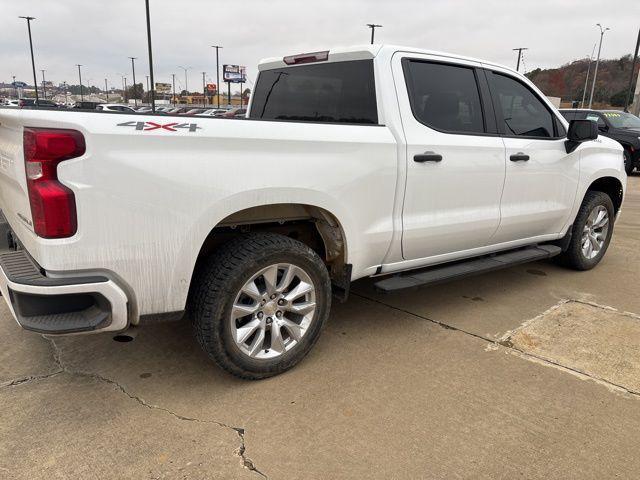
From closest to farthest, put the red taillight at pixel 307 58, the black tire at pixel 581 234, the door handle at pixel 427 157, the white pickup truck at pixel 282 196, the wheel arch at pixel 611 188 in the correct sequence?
the white pickup truck at pixel 282 196 < the door handle at pixel 427 157 < the red taillight at pixel 307 58 < the black tire at pixel 581 234 < the wheel arch at pixel 611 188

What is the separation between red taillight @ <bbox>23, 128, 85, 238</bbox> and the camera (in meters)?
2.19

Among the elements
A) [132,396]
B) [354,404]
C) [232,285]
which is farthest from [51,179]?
[354,404]

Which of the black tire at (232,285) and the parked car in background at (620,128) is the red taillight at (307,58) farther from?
the parked car in background at (620,128)

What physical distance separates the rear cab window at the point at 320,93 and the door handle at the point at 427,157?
35 cm

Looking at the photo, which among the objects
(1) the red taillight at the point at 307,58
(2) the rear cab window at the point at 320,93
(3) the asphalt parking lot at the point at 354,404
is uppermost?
(1) the red taillight at the point at 307,58

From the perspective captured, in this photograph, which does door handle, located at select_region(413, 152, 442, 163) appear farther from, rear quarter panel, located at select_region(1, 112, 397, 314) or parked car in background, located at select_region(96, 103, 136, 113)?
parked car in background, located at select_region(96, 103, 136, 113)

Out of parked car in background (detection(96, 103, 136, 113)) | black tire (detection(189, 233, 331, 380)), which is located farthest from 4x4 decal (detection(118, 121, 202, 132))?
black tire (detection(189, 233, 331, 380))

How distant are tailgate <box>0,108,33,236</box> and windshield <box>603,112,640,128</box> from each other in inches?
589

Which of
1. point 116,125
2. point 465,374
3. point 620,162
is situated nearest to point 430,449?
point 465,374

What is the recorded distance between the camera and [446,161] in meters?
3.54

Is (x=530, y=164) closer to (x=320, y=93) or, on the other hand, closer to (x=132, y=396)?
(x=320, y=93)

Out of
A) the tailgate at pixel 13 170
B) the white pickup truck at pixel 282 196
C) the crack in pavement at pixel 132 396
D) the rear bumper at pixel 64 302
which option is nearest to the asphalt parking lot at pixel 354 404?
the crack in pavement at pixel 132 396

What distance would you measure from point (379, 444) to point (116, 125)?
1908 millimetres

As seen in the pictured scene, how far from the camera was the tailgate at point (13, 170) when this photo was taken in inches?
93.9
